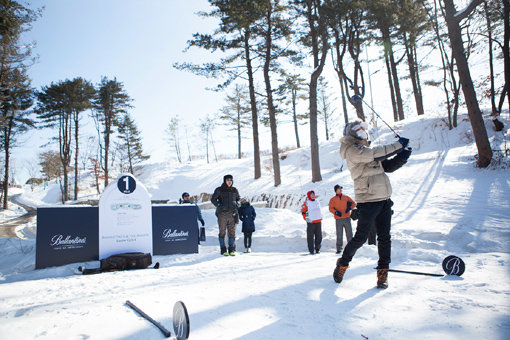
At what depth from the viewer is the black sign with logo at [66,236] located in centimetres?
589

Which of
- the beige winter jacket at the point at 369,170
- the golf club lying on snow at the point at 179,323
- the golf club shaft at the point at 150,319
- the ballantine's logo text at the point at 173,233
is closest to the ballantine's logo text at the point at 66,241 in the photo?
the ballantine's logo text at the point at 173,233

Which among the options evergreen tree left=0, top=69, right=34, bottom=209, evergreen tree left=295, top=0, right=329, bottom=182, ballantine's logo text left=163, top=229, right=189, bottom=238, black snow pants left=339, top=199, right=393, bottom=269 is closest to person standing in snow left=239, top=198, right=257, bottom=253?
ballantine's logo text left=163, top=229, right=189, bottom=238

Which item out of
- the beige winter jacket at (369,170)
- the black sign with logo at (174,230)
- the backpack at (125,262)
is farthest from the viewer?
the black sign with logo at (174,230)

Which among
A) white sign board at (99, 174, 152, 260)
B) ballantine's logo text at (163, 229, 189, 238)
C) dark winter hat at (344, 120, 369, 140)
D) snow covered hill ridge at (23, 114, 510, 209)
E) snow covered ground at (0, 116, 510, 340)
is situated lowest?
snow covered ground at (0, 116, 510, 340)

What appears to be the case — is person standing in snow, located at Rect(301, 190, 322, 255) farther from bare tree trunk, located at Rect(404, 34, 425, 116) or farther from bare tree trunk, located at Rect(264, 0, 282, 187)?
bare tree trunk, located at Rect(404, 34, 425, 116)

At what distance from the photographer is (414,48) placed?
23828 millimetres

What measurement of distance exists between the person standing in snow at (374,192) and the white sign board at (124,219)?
4.37 metres

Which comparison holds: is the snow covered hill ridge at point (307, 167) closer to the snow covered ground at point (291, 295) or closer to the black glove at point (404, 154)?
the snow covered ground at point (291, 295)

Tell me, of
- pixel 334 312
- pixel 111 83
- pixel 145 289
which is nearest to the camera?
pixel 334 312

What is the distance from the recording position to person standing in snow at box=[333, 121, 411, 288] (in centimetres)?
338

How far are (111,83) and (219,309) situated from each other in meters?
31.8

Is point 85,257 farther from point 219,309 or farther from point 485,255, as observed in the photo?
point 485,255

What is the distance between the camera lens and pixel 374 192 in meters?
3.41

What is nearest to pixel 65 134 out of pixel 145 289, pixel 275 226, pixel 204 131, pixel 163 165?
pixel 163 165
